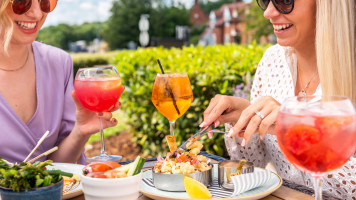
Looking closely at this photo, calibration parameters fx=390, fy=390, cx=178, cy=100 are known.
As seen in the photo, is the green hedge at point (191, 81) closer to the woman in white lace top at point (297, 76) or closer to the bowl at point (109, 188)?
the woman in white lace top at point (297, 76)

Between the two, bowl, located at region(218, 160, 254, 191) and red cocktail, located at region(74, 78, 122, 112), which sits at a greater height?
red cocktail, located at region(74, 78, 122, 112)

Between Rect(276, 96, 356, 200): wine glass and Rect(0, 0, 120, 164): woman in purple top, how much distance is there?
49.7 inches

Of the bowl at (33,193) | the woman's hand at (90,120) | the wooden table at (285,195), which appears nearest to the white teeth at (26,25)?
the woman's hand at (90,120)

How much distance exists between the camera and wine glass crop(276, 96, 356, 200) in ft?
3.78

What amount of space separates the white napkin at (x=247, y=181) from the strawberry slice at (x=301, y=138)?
43cm

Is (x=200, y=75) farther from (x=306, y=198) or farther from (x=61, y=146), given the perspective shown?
(x=306, y=198)

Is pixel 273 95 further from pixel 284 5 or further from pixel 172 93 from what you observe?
pixel 172 93

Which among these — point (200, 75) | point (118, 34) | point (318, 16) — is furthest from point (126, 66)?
point (118, 34)

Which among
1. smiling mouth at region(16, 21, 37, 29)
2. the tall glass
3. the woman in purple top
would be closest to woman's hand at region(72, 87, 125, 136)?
the woman in purple top

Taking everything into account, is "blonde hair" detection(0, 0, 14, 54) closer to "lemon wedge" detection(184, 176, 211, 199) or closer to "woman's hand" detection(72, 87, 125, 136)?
"woman's hand" detection(72, 87, 125, 136)

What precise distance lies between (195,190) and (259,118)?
42 centimetres

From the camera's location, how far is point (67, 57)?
286 centimetres

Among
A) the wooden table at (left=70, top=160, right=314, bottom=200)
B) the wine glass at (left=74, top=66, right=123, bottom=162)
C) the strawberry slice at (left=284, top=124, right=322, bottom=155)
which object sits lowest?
the wooden table at (left=70, top=160, right=314, bottom=200)

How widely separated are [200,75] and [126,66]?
1909 mm
